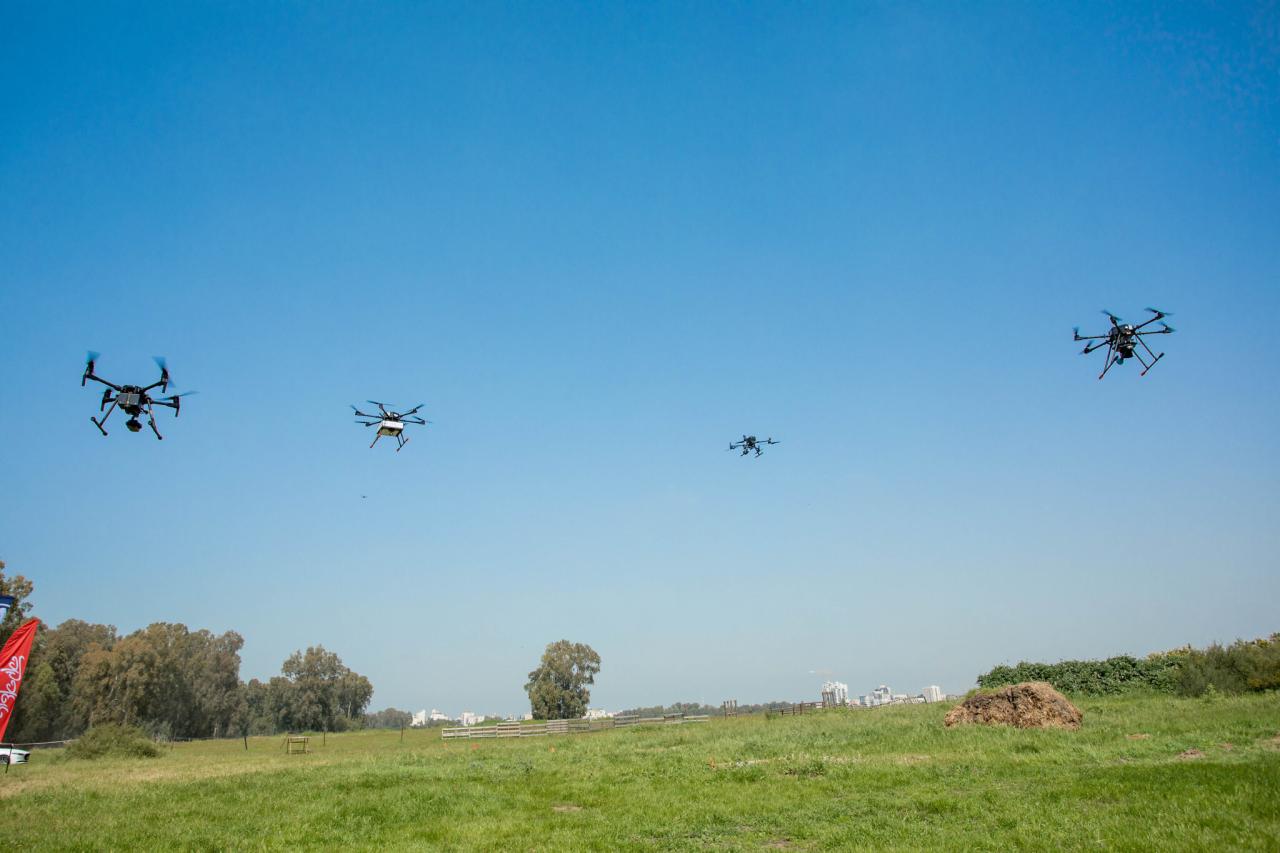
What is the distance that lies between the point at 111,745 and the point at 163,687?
203 ft

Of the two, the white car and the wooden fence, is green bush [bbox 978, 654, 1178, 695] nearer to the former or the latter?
the wooden fence

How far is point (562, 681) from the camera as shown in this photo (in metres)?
119

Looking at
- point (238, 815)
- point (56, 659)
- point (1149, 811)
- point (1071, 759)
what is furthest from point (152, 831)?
point (56, 659)

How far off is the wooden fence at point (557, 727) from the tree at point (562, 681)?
43.9 metres

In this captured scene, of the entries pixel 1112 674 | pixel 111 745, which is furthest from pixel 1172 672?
pixel 111 745

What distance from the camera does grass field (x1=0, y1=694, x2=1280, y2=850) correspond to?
15414 millimetres

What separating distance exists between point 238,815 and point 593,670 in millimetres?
103452

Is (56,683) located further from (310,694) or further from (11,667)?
(11,667)

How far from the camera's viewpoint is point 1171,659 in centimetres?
5209

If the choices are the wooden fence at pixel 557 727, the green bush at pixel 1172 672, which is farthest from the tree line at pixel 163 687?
the green bush at pixel 1172 672

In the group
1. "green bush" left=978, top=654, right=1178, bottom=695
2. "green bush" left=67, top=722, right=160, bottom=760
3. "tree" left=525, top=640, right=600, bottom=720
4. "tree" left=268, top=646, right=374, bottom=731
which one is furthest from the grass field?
"tree" left=268, top=646, right=374, bottom=731

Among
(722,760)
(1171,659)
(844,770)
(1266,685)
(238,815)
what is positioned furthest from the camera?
(1171,659)

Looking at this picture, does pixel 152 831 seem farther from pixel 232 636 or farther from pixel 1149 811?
pixel 232 636

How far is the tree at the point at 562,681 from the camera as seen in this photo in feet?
379
